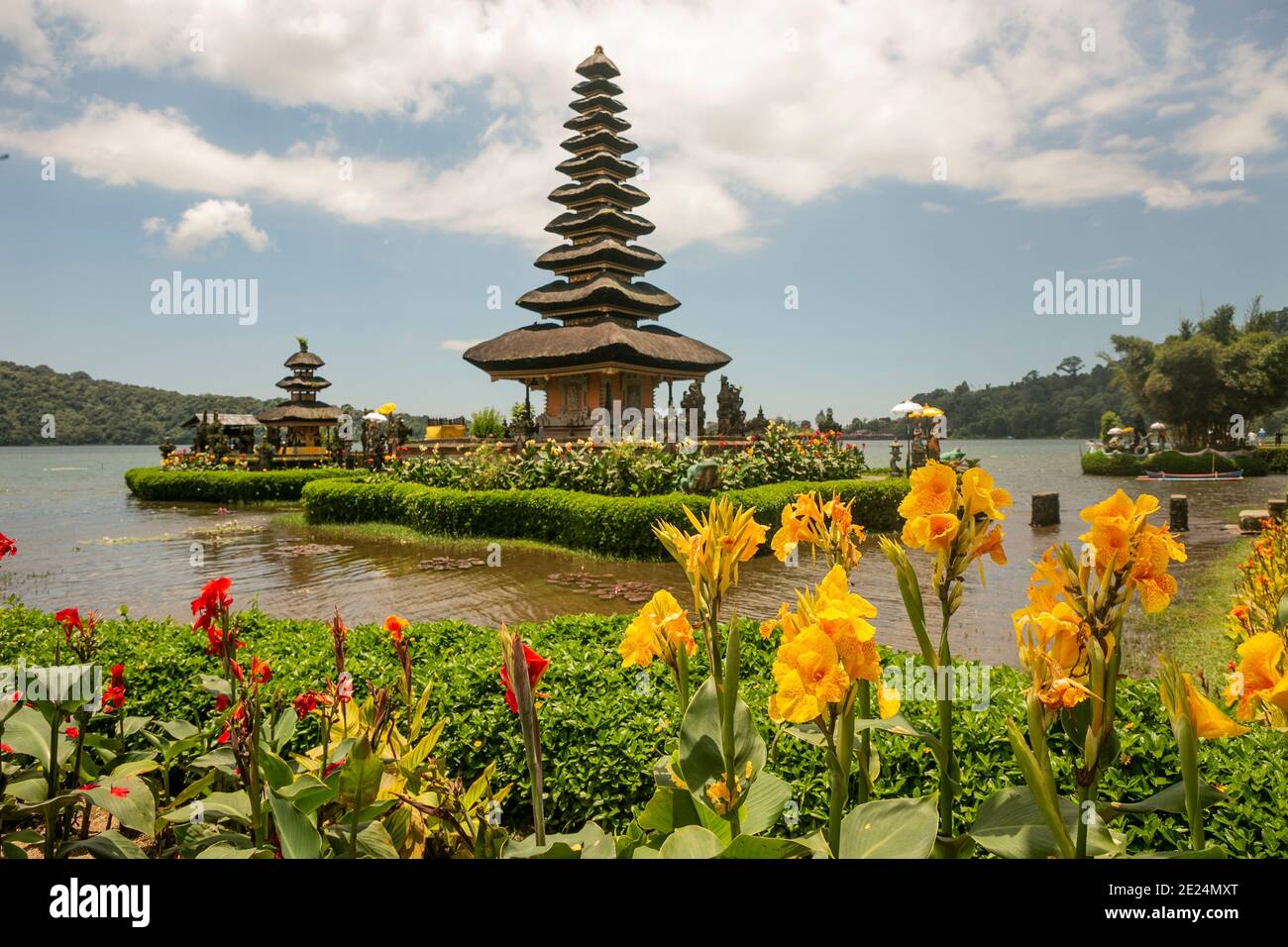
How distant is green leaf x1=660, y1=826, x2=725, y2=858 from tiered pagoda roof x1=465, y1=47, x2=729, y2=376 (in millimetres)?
24078

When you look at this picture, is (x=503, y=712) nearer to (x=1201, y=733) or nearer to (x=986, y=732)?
(x=986, y=732)

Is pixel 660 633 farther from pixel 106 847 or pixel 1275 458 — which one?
pixel 1275 458

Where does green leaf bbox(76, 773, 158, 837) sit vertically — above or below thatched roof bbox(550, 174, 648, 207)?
below

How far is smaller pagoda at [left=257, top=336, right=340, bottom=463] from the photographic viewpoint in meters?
A: 39.4

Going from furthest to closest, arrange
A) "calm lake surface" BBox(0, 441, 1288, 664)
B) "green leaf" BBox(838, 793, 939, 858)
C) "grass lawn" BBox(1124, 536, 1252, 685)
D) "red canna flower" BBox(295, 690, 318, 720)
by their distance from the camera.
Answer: "calm lake surface" BBox(0, 441, 1288, 664) < "grass lawn" BBox(1124, 536, 1252, 685) < "red canna flower" BBox(295, 690, 318, 720) < "green leaf" BBox(838, 793, 939, 858)

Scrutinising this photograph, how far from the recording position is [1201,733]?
1183mm

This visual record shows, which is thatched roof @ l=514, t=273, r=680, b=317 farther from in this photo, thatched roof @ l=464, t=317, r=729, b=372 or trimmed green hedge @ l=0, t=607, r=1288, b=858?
trimmed green hedge @ l=0, t=607, r=1288, b=858

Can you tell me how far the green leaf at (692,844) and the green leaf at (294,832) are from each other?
3.08 ft

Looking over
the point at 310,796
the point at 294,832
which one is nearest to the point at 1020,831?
the point at 294,832

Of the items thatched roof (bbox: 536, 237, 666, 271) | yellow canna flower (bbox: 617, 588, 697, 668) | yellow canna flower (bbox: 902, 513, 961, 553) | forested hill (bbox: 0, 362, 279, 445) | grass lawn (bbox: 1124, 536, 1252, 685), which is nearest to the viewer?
yellow canna flower (bbox: 902, 513, 961, 553)

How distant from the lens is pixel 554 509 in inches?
525

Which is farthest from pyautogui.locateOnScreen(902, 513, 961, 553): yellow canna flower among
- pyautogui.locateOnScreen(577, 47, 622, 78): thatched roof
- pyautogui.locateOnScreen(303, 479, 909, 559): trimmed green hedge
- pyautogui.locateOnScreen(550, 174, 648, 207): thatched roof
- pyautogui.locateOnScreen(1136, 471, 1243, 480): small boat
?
pyautogui.locateOnScreen(1136, 471, 1243, 480): small boat
